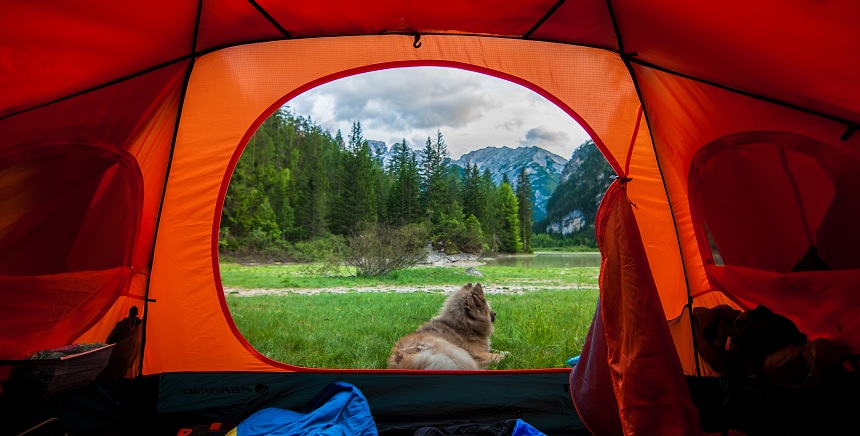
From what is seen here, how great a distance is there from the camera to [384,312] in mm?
6020

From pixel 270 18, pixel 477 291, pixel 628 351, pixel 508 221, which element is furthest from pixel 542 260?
pixel 270 18

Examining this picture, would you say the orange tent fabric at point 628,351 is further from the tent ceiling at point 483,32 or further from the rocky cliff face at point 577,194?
the rocky cliff face at point 577,194

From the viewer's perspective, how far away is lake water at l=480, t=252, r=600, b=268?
828 centimetres

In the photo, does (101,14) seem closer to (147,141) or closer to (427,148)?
(147,141)

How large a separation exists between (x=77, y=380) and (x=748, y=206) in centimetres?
330

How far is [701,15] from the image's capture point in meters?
1.65

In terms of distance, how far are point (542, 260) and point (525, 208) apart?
1.29 metres

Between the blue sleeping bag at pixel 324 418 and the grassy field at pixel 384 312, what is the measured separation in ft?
2.55

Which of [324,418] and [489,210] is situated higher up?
[489,210]

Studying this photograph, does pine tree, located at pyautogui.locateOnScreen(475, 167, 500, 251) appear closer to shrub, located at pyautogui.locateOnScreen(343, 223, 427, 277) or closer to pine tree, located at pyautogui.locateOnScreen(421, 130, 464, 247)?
pine tree, located at pyautogui.locateOnScreen(421, 130, 464, 247)

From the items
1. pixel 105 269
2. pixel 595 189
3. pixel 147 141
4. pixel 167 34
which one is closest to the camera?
pixel 167 34

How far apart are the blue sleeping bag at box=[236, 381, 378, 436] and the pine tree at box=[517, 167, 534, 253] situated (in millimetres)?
6604

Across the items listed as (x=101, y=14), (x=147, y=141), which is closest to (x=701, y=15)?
(x=101, y=14)

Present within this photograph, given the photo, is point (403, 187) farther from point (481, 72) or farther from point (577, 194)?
point (481, 72)
